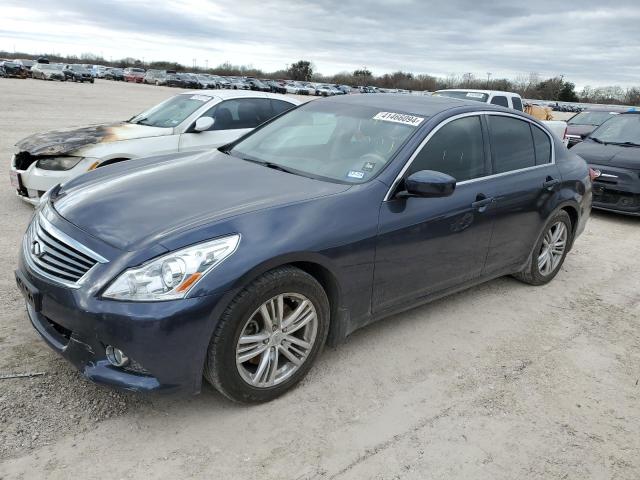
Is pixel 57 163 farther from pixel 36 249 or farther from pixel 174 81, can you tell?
pixel 174 81

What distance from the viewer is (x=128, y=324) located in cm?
245

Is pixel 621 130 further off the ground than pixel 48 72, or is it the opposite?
pixel 621 130

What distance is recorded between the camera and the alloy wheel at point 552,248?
4938 millimetres

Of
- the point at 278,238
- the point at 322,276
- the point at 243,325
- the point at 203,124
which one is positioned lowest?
the point at 243,325

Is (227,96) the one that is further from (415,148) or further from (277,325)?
(277,325)

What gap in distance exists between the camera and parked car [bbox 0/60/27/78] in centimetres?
4466

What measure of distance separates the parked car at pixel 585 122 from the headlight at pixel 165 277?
39.9 feet

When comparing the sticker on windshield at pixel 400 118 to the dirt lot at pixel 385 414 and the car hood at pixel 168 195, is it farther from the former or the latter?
the dirt lot at pixel 385 414

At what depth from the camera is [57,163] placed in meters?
5.92

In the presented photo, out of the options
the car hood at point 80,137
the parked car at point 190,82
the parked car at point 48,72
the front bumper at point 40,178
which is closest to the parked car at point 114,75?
the parked car at point 190,82

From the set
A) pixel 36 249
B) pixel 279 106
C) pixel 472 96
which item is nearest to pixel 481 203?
pixel 36 249

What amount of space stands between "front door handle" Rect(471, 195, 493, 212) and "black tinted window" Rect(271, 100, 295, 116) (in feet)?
14.3

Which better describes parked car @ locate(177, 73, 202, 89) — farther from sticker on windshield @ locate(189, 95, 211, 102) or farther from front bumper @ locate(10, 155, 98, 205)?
front bumper @ locate(10, 155, 98, 205)

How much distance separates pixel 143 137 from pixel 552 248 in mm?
4800
